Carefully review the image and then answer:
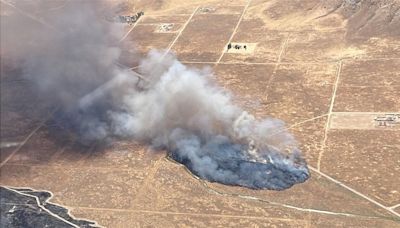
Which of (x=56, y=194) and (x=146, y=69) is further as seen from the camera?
(x=146, y=69)

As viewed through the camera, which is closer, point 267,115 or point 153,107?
point 153,107

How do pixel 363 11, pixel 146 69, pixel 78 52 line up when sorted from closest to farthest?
1. pixel 78 52
2. pixel 146 69
3. pixel 363 11

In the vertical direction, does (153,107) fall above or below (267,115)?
above

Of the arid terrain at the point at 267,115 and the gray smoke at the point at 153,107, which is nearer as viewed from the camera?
the arid terrain at the point at 267,115

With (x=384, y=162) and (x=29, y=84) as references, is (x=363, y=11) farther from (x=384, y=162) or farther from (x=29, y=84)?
(x=29, y=84)

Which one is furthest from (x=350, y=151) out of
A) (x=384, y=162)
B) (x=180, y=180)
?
(x=180, y=180)
